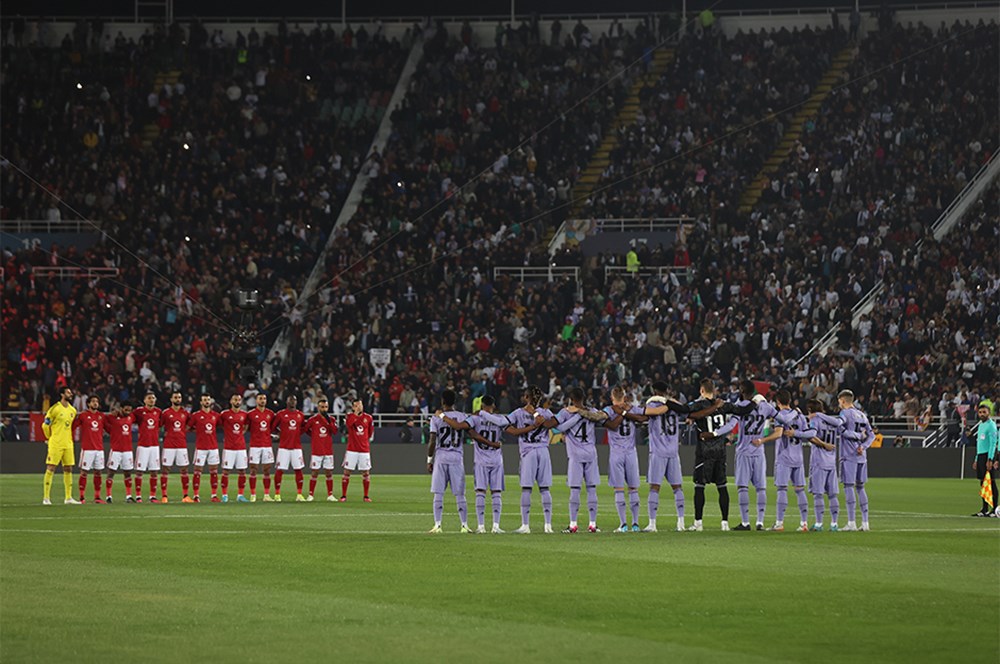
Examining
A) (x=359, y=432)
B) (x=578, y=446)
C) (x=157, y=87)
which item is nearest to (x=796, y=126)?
(x=157, y=87)

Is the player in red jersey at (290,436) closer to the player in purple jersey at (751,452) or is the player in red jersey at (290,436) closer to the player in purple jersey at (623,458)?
the player in purple jersey at (623,458)

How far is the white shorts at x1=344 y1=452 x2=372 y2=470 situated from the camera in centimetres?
3447

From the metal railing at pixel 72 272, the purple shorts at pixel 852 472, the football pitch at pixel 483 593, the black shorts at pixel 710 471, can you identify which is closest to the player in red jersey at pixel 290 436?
the football pitch at pixel 483 593

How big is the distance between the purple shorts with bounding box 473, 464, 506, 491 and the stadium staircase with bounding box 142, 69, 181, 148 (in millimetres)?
37136

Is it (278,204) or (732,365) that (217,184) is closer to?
(278,204)

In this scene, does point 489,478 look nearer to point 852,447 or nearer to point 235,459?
point 852,447

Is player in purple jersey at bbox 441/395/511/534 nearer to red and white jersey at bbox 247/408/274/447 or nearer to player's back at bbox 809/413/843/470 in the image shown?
player's back at bbox 809/413/843/470

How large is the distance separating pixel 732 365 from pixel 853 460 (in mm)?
22905

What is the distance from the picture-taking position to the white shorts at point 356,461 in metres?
34.5

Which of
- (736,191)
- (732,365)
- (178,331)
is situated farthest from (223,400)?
(736,191)

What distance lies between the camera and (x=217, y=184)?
2233 inches

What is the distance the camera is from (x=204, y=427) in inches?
1358

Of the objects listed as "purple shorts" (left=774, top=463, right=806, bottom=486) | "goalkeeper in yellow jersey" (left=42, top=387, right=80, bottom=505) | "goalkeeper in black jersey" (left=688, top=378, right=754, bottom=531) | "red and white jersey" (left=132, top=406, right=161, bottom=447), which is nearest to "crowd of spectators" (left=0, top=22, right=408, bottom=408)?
"red and white jersey" (left=132, top=406, right=161, bottom=447)

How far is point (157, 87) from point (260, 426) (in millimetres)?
29378
